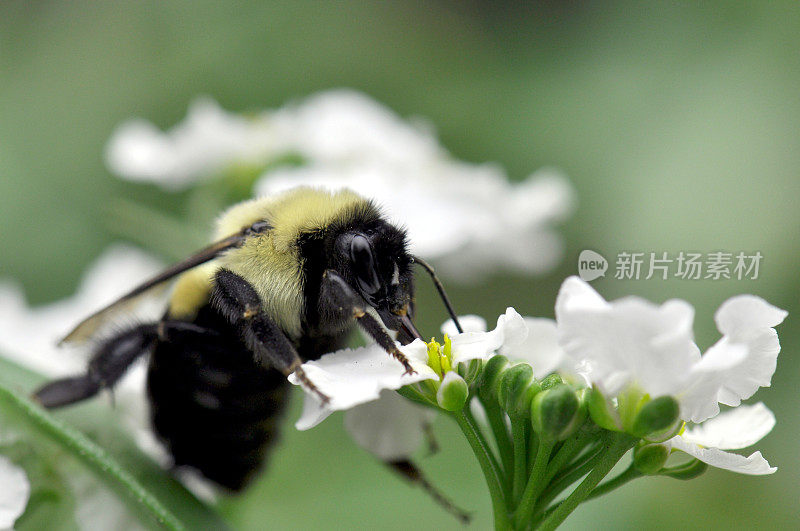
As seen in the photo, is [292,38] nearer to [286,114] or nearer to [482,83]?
[482,83]

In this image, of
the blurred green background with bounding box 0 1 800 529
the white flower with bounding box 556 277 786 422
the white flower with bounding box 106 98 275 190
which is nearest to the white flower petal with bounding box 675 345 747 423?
the white flower with bounding box 556 277 786 422

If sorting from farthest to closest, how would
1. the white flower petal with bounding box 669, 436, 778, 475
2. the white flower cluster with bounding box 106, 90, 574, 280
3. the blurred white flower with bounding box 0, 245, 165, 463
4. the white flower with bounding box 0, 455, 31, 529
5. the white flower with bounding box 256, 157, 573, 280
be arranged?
the white flower cluster with bounding box 106, 90, 574, 280 → the white flower with bounding box 256, 157, 573, 280 → the blurred white flower with bounding box 0, 245, 165, 463 → the white flower with bounding box 0, 455, 31, 529 → the white flower petal with bounding box 669, 436, 778, 475

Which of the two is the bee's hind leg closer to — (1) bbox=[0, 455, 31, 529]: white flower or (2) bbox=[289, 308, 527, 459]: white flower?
(1) bbox=[0, 455, 31, 529]: white flower

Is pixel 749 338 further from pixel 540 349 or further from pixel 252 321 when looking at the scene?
pixel 252 321

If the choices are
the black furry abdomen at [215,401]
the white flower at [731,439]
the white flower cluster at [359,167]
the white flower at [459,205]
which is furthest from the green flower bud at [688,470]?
the white flower cluster at [359,167]

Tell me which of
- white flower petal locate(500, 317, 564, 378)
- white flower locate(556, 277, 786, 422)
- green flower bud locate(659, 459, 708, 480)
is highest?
white flower locate(556, 277, 786, 422)

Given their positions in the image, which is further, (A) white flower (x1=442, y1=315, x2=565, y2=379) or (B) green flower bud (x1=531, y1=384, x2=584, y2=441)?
(A) white flower (x1=442, y1=315, x2=565, y2=379)

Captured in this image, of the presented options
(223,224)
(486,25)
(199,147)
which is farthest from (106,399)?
(486,25)
